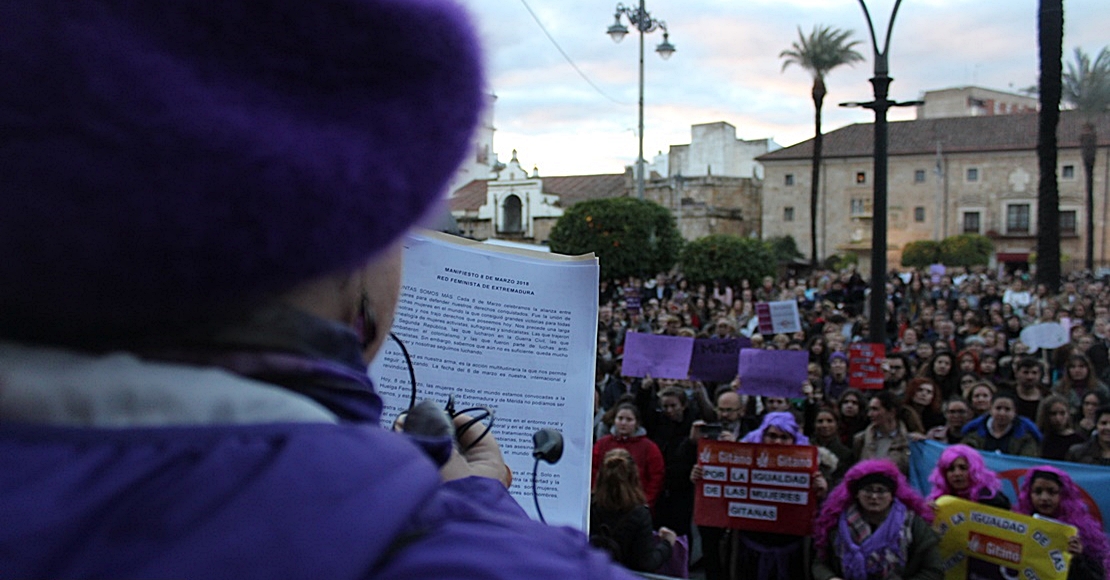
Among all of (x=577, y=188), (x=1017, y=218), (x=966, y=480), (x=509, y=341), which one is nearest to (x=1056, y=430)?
(x=966, y=480)

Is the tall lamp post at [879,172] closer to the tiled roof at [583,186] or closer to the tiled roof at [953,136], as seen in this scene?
the tiled roof at [953,136]

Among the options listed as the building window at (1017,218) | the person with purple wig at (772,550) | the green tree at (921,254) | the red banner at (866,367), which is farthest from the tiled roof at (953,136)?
the person with purple wig at (772,550)

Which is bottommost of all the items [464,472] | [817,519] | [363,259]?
[817,519]

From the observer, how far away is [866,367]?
31.5ft

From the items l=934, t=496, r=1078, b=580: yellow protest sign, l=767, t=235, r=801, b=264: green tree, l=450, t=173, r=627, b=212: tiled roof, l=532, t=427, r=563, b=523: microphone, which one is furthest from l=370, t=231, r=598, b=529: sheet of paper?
l=450, t=173, r=627, b=212: tiled roof

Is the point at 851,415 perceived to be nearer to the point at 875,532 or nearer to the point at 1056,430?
the point at 1056,430

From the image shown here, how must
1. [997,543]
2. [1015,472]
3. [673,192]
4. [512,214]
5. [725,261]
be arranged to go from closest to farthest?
[997,543] → [1015,472] → [725,261] → [673,192] → [512,214]

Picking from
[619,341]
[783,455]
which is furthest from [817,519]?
[619,341]

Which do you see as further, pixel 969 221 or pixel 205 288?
pixel 969 221

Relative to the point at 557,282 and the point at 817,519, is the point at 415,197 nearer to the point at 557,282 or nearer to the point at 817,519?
the point at 557,282

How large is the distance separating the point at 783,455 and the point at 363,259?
17.9 ft

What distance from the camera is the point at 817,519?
5520 mm

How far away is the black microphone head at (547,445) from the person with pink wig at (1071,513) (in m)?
4.02

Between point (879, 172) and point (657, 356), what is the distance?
3087mm
